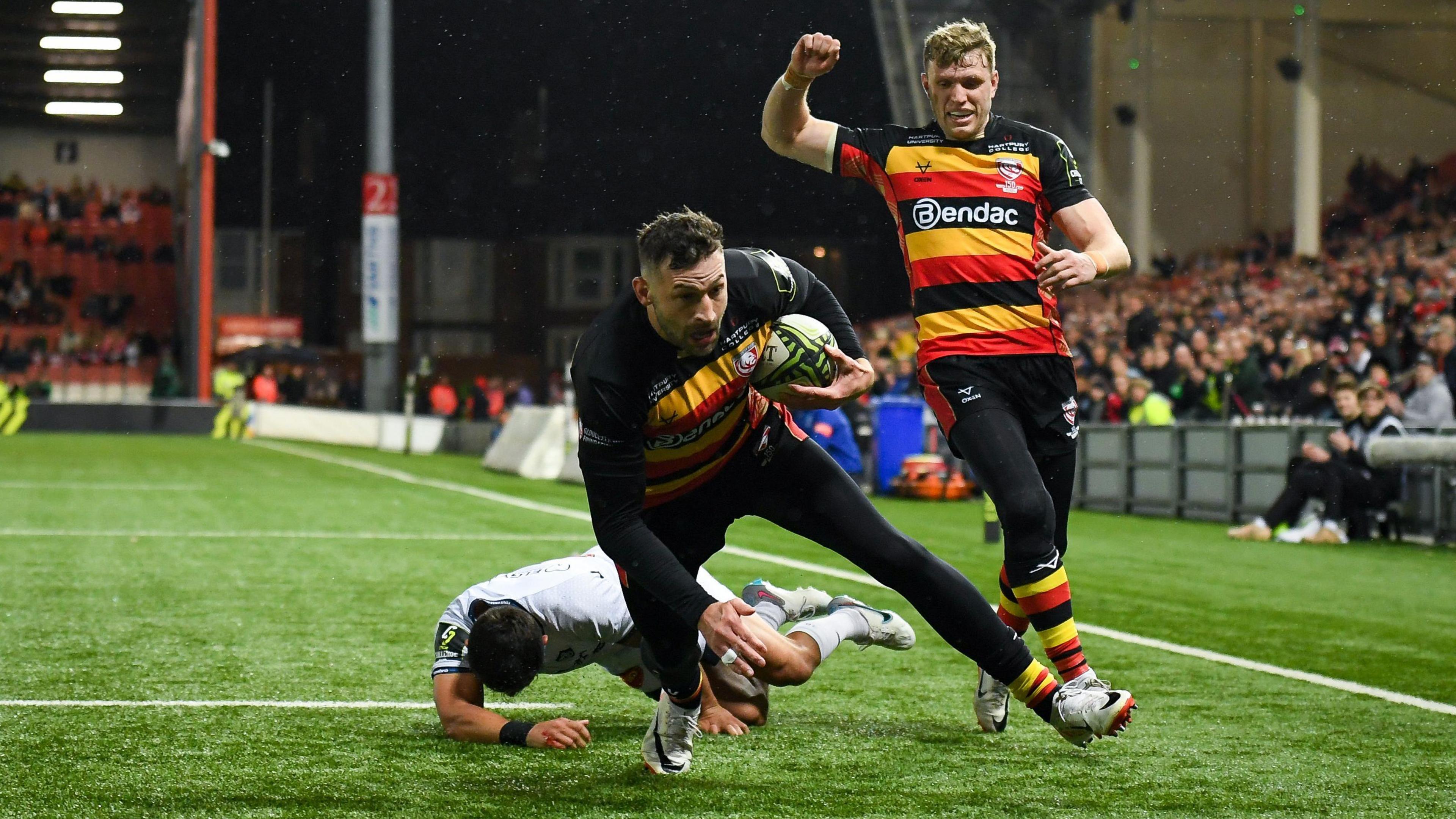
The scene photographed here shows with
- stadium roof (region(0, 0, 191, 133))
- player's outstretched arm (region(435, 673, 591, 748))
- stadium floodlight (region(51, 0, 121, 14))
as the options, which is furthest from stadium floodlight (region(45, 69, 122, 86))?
player's outstretched arm (region(435, 673, 591, 748))

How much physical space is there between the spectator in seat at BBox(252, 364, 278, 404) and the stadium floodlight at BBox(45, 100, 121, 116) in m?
15.1

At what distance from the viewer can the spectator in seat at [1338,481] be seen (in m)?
13.0

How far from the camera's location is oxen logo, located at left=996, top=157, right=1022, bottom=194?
4.97 meters

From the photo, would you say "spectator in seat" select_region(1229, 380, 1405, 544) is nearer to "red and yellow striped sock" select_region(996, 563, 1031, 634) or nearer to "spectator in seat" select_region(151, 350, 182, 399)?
"red and yellow striped sock" select_region(996, 563, 1031, 634)

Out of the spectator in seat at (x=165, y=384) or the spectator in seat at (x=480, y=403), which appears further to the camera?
the spectator in seat at (x=165, y=384)

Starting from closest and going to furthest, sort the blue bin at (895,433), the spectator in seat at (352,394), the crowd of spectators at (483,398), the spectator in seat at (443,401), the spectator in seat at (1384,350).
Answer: the spectator in seat at (1384,350) < the blue bin at (895,433) < the crowd of spectators at (483,398) < the spectator in seat at (443,401) < the spectator in seat at (352,394)

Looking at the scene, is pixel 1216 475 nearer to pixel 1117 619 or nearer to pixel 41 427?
pixel 1117 619

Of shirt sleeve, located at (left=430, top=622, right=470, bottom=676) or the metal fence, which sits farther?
the metal fence

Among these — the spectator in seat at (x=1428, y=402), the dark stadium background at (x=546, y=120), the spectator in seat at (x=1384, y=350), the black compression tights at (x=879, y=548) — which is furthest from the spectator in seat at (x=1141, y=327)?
the black compression tights at (x=879, y=548)

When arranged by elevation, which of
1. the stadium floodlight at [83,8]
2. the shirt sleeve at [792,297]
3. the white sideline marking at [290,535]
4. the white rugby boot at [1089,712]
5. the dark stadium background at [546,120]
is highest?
the stadium floodlight at [83,8]

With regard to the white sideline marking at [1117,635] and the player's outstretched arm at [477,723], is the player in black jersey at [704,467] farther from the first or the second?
the player's outstretched arm at [477,723]

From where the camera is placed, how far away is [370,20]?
24.9 meters

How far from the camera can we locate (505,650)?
458 cm

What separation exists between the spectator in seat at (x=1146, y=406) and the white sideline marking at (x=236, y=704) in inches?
488
